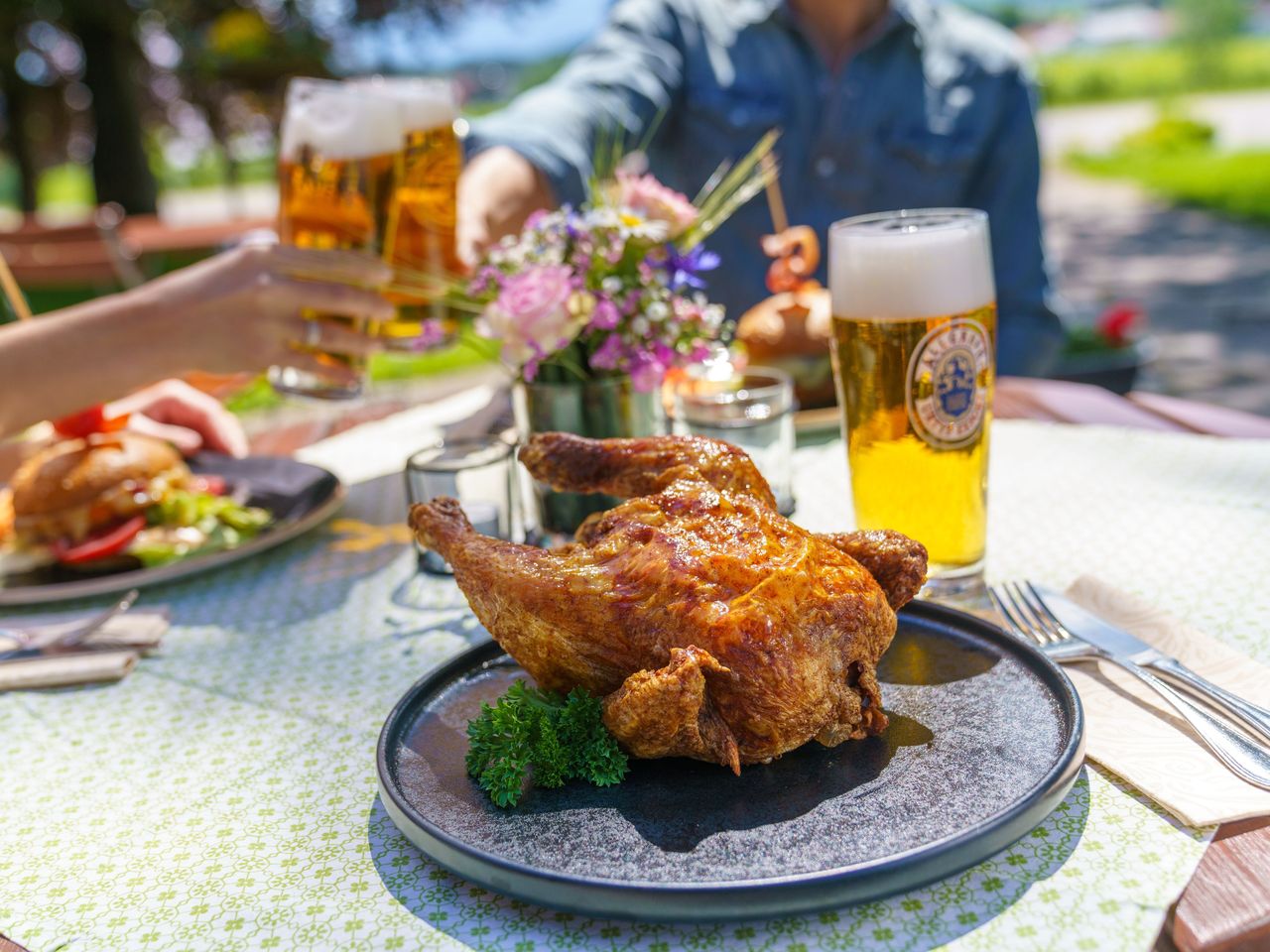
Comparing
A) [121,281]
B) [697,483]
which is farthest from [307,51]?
[697,483]

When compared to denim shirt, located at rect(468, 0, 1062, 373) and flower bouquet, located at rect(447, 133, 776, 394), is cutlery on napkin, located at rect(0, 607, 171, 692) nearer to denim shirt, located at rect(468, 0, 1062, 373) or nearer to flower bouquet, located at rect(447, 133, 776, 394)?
flower bouquet, located at rect(447, 133, 776, 394)

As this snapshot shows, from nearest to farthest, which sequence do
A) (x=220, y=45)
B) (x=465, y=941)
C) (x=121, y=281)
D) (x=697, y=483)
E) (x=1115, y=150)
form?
(x=465, y=941), (x=697, y=483), (x=121, y=281), (x=220, y=45), (x=1115, y=150)

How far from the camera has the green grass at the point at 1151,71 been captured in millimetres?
17938

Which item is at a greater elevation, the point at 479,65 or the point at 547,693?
the point at 479,65

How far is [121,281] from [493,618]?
280 inches

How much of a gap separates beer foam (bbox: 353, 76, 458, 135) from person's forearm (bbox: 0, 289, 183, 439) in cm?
64

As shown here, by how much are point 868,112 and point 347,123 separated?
257 centimetres

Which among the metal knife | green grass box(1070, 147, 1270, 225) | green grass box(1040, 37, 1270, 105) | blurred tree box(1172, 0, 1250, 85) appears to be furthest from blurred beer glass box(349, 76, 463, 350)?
blurred tree box(1172, 0, 1250, 85)

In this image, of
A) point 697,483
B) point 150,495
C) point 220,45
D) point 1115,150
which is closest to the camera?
point 697,483

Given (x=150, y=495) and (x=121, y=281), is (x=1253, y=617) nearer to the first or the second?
(x=150, y=495)

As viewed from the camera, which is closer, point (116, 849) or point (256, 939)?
point (256, 939)

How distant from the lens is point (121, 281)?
24.8ft

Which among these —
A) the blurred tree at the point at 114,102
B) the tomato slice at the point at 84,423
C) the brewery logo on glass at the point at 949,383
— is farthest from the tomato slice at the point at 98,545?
the blurred tree at the point at 114,102

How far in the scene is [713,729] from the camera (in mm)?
1216
